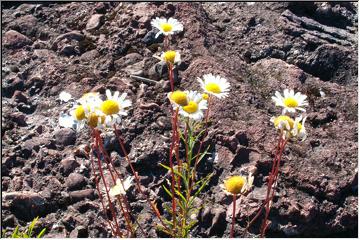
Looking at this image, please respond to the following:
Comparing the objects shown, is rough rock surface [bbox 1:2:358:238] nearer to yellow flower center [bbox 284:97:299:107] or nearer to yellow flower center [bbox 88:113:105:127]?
yellow flower center [bbox 284:97:299:107]

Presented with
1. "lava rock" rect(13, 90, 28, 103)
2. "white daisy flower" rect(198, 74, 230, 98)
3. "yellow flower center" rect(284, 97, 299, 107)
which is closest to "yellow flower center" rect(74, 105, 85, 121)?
"white daisy flower" rect(198, 74, 230, 98)

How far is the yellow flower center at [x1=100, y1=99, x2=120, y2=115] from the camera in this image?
6.97 ft

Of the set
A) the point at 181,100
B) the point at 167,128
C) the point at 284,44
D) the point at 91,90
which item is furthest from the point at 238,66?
the point at 181,100

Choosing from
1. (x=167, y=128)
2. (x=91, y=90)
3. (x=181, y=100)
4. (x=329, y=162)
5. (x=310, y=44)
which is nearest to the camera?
(x=181, y=100)

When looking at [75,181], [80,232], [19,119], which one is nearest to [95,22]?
[19,119]

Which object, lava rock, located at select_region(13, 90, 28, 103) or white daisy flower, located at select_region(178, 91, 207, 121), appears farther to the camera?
lava rock, located at select_region(13, 90, 28, 103)

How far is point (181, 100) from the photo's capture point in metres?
2.17

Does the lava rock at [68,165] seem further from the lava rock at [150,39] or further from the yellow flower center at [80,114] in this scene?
the lava rock at [150,39]

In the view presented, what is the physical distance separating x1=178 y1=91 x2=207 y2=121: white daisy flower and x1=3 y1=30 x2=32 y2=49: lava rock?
1.85m

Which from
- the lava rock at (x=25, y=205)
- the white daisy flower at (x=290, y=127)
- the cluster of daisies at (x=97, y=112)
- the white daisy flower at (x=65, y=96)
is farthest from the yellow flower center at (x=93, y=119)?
the white daisy flower at (x=65, y=96)

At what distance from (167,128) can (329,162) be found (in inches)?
36.4

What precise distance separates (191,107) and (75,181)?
94 cm

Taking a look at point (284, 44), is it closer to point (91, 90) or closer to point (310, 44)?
point (310, 44)

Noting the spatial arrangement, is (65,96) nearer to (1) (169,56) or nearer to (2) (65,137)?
(2) (65,137)
